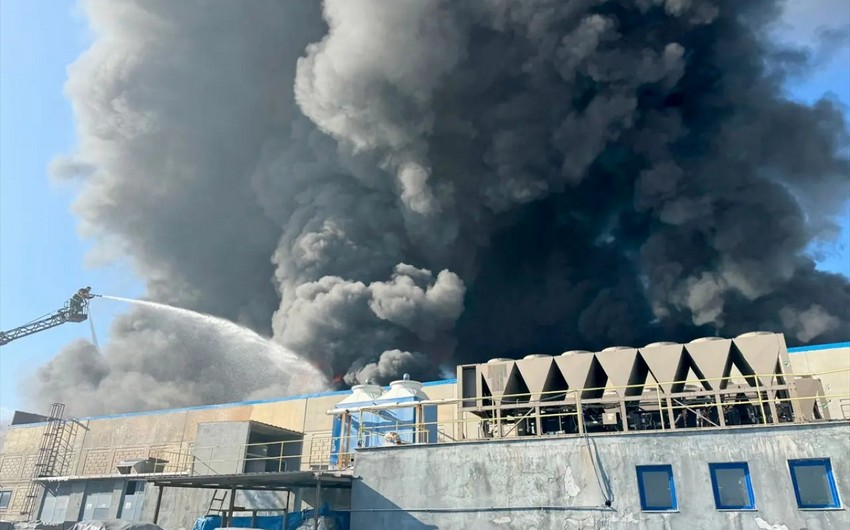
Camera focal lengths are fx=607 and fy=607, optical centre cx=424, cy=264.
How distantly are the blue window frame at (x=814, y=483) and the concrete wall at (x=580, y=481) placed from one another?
162mm

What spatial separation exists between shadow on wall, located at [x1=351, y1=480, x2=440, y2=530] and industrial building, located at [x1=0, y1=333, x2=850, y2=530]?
0.04 metres

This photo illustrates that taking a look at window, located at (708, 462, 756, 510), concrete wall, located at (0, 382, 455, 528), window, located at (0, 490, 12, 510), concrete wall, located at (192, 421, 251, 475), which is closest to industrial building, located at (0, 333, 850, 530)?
window, located at (708, 462, 756, 510)

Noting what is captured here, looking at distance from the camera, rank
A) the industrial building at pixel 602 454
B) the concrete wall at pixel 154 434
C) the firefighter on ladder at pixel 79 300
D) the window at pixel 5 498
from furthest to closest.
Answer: the firefighter on ladder at pixel 79 300 → the window at pixel 5 498 → the concrete wall at pixel 154 434 → the industrial building at pixel 602 454

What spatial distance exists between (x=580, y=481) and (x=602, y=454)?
0.89 m

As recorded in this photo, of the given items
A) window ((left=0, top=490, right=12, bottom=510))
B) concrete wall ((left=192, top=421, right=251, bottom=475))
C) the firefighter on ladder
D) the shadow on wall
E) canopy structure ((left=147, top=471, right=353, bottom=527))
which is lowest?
the shadow on wall

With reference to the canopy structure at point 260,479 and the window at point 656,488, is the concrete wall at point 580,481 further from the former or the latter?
the canopy structure at point 260,479

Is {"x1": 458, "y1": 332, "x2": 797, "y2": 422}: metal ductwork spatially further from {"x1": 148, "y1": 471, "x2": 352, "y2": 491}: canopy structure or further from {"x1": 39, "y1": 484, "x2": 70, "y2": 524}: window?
{"x1": 39, "y1": 484, "x2": 70, "y2": 524}: window

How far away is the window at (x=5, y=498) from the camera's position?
3862 cm

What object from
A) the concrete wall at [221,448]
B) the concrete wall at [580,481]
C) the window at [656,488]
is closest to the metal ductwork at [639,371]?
the concrete wall at [580,481]

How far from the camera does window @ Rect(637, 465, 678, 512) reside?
48.3 feet

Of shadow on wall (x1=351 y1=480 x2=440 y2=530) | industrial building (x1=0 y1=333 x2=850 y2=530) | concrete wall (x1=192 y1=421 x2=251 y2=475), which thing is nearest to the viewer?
industrial building (x1=0 y1=333 x2=850 y2=530)

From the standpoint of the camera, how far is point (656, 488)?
Result: 14.9 metres

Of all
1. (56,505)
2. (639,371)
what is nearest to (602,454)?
(639,371)

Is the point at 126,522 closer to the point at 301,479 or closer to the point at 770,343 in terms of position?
the point at 301,479
